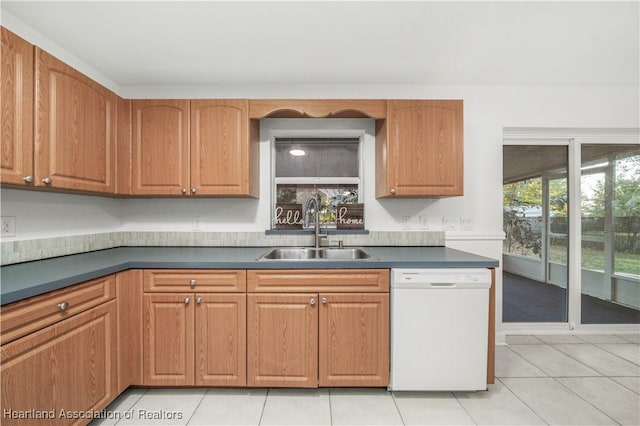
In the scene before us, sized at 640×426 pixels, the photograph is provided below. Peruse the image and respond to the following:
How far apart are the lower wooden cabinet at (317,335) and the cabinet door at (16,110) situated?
1.37 metres

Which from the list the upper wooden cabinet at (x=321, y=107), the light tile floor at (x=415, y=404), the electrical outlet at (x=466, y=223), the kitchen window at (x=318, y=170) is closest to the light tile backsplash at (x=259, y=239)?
the electrical outlet at (x=466, y=223)

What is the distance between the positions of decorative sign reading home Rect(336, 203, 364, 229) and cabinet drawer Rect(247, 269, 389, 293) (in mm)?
818

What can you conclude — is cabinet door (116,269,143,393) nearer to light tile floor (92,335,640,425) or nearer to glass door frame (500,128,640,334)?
light tile floor (92,335,640,425)

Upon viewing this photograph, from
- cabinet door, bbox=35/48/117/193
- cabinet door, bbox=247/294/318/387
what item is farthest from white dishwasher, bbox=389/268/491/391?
cabinet door, bbox=35/48/117/193

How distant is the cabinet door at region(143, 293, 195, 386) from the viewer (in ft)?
6.32

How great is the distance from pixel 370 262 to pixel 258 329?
829 mm

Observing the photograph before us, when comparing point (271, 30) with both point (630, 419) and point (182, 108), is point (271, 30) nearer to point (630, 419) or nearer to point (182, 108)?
point (182, 108)

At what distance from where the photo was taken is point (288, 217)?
272cm

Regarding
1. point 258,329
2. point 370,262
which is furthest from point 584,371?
point 258,329

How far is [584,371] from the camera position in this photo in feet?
7.44

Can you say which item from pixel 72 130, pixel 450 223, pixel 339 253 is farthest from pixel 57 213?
pixel 450 223

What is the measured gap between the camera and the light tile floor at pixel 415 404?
5.73 feet

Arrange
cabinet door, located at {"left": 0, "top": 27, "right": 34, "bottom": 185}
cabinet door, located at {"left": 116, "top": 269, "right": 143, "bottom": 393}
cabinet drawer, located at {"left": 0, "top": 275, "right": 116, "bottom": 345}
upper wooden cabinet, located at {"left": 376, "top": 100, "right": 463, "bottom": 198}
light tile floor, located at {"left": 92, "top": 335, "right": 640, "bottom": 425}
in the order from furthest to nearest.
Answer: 1. upper wooden cabinet, located at {"left": 376, "top": 100, "right": 463, "bottom": 198}
2. cabinet door, located at {"left": 116, "top": 269, "right": 143, "bottom": 393}
3. light tile floor, located at {"left": 92, "top": 335, "right": 640, "bottom": 425}
4. cabinet door, located at {"left": 0, "top": 27, "right": 34, "bottom": 185}
5. cabinet drawer, located at {"left": 0, "top": 275, "right": 116, "bottom": 345}

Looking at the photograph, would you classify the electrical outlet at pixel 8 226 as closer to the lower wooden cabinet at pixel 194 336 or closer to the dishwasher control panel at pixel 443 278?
the lower wooden cabinet at pixel 194 336
